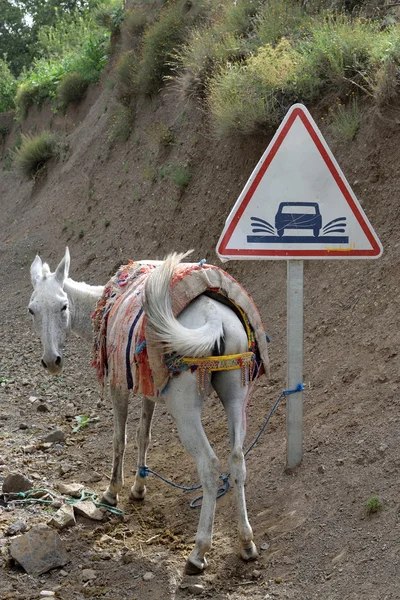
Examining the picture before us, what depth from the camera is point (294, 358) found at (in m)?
4.82

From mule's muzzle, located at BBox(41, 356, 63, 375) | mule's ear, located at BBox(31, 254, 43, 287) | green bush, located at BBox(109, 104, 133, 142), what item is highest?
green bush, located at BBox(109, 104, 133, 142)

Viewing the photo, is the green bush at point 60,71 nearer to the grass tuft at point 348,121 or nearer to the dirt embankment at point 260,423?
the dirt embankment at point 260,423

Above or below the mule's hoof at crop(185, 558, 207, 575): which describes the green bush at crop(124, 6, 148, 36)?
above

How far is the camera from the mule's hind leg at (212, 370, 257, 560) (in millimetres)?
4152

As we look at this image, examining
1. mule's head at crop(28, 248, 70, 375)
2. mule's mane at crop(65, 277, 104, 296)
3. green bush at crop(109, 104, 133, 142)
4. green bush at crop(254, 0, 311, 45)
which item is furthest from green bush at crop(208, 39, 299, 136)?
green bush at crop(109, 104, 133, 142)

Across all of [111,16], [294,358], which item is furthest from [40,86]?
[294,358]

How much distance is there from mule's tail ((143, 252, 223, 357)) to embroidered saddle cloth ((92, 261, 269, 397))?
0.10 m

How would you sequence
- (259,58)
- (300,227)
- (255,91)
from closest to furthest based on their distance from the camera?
(300,227) < (255,91) < (259,58)

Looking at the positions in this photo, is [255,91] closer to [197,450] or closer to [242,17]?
[242,17]

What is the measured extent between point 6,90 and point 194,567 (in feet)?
90.2

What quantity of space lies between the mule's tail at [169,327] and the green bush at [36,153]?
51.8 feet

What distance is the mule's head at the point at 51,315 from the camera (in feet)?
17.4

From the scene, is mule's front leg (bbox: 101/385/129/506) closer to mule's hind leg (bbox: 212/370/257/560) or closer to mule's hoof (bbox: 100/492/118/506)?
mule's hoof (bbox: 100/492/118/506)

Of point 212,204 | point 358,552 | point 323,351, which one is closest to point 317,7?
point 212,204
